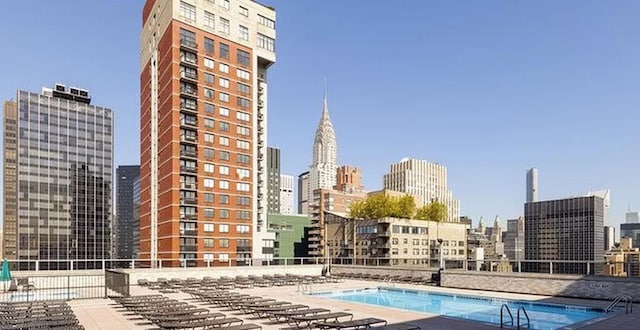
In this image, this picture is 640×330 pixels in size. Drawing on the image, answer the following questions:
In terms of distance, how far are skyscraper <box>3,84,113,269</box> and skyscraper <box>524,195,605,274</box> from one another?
154 metres

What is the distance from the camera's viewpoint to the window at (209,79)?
60.4m

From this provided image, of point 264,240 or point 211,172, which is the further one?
Result: point 264,240

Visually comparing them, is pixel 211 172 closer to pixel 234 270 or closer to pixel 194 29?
pixel 194 29

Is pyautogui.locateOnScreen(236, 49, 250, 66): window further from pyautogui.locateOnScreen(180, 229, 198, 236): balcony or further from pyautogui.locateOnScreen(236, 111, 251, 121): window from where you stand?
pyautogui.locateOnScreen(180, 229, 198, 236): balcony

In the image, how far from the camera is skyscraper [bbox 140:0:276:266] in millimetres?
57938

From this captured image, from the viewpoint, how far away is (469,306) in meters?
21.7

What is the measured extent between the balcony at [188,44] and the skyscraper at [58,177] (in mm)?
92832

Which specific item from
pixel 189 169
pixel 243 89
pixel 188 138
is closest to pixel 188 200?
pixel 189 169

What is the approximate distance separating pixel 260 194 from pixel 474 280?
148 feet

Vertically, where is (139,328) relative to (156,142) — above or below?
below

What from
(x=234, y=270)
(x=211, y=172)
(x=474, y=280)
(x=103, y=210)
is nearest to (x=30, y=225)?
(x=103, y=210)

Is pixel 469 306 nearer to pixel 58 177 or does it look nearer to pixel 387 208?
pixel 387 208

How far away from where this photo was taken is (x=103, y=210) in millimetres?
140375

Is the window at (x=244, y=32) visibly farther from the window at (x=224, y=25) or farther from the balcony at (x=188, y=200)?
the balcony at (x=188, y=200)
